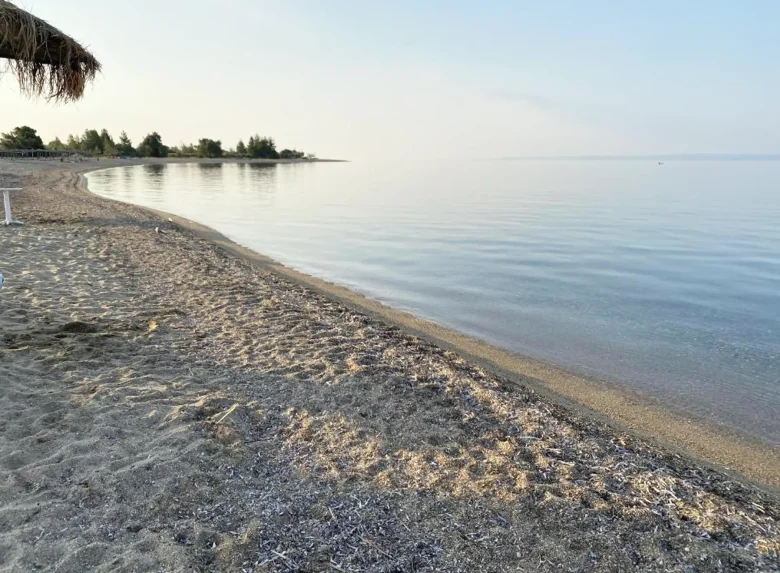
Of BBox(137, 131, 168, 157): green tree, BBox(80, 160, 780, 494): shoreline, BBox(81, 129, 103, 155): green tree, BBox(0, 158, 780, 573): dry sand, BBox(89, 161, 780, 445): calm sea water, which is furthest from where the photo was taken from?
BBox(137, 131, 168, 157): green tree

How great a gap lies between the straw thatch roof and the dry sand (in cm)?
249

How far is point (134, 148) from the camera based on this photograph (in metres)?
104

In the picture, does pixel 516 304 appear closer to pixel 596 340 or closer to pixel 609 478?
pixel 596 340

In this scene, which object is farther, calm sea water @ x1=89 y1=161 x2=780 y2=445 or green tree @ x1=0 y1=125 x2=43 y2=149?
green tree @ x1=0 y1=125 x2=43 y2=149

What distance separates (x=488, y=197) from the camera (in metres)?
34.2

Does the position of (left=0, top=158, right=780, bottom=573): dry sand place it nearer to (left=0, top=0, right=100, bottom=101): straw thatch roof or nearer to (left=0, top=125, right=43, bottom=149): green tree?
(left=0, top=0, right=100, bottom=101): straw thatch roof

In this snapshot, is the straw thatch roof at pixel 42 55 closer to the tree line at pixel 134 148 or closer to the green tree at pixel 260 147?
the tree line at pixel 134 148

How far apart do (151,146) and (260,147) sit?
3383 cm

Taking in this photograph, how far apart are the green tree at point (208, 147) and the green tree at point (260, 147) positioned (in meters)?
13.3

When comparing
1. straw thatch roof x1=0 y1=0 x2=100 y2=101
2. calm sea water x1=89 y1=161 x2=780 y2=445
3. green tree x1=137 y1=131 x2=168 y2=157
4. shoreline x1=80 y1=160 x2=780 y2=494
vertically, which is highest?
green tree x1=137 y1=131 x2=168 y2=157

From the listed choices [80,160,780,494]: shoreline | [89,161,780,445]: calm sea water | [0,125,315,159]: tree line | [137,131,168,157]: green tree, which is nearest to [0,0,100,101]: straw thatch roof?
[80,160,780,494]: shoreline

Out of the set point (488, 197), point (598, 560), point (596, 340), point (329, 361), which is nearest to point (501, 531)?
point (598, 560)

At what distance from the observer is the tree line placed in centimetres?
7300

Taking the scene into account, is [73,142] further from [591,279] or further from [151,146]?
[591,279]
